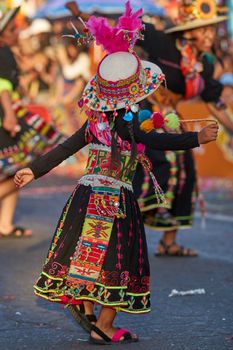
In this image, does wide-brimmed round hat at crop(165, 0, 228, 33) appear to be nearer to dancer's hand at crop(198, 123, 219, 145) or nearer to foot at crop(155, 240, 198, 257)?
foot at crop(155, 240, 198, 257)

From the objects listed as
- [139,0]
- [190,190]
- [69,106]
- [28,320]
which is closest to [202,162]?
[139,0]

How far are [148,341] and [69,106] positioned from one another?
47.6 feet

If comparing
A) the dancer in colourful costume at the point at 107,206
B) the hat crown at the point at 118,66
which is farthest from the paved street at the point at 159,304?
the hat crown at the point at 118,66

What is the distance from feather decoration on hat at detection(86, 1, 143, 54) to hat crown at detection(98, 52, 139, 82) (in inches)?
2.1

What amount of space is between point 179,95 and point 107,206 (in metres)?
2.94

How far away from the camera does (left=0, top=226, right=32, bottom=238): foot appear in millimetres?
9625

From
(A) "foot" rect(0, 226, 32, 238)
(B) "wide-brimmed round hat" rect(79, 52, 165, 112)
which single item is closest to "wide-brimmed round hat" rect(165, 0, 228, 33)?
(A) "foot" rect(0, 226, 32, 238)

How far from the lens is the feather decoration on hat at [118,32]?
18.4 ft

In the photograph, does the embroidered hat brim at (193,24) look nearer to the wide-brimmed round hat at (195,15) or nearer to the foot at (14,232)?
the wide-brimmed round hat at (195,15)

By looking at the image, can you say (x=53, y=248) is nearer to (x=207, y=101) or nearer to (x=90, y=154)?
(x=90, y=154)

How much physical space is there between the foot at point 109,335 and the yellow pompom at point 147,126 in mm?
1048

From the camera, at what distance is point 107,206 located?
561 cm

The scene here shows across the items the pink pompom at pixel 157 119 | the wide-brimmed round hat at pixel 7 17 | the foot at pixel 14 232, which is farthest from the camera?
the foot at pixel 14 232

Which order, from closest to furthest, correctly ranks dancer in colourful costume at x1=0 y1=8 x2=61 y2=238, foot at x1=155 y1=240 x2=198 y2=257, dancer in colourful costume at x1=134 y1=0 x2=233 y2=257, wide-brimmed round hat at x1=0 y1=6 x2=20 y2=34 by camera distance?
1. dancer in colourful costume at x1=134 y1=0 x2=233 y2=257
2. foot at x1=155 y1=240 x2=198 y2=257
3. dancer in colourful costume at x1=0 y1=8 x2=61 y2=238
4. wide-brimmed round hat at x1=0 y1=6 x2=20 y2=34
